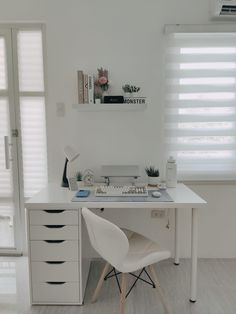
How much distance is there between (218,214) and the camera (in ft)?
9.23

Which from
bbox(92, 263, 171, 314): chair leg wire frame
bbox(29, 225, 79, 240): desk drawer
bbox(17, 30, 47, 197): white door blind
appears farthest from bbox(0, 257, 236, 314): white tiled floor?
bbox(17, 30, 47, 197): white door blind

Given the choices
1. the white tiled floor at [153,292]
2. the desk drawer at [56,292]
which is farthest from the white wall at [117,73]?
the desk drawer at [56,292]

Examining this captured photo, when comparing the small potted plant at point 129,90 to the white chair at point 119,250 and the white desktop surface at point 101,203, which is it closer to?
the white desktop surface at point 101,203

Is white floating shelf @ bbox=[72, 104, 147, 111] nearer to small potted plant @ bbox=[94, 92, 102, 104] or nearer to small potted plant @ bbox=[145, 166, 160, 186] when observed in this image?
small potted plant @ bbox=[94, 92, 102, 104]

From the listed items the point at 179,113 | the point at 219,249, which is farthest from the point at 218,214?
the point at 179,113

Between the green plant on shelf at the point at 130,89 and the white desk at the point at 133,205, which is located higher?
the green plant on shelf at the point at 130,89

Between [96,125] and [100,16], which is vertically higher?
[100,16]

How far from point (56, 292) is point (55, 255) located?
0.28 metres

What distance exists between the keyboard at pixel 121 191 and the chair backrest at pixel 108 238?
18.3 inches

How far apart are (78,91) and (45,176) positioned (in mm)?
873

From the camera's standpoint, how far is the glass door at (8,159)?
2.71 metres

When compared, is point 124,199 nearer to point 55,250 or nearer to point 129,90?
point 55,250

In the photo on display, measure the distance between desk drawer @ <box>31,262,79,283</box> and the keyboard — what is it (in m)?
0.56

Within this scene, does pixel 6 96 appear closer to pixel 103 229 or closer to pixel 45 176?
pixel 45 176
